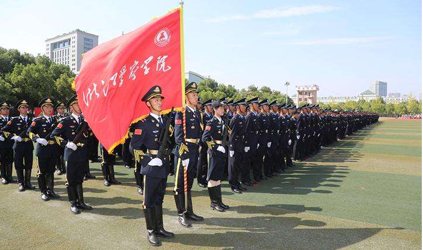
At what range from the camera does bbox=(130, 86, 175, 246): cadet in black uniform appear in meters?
4.73

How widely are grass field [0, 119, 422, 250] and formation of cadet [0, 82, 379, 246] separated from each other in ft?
1.09

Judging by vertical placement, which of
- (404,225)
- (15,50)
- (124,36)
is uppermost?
(15,50)

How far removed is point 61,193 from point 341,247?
632 centimetres

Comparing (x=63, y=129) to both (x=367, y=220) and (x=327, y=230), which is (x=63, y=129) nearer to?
(x=327, y=230)

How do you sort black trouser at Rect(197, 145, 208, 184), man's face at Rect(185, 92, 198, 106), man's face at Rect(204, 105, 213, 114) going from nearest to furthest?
man's face at Rect(185, 92, 198, 106)
black trouser at Rect(197, 145, 208, 184)
man's face at Rect(204, 105, 213, 114)

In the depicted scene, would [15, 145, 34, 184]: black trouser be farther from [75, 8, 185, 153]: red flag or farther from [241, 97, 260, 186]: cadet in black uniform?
[241, 97, 260, 186]: cadet in black uniform

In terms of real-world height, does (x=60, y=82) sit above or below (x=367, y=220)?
above

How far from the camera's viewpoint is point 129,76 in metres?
4.93

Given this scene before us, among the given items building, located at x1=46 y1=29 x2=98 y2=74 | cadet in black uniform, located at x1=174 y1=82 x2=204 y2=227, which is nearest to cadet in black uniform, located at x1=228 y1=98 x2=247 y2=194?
cadet in black uniform, located at x1=174 y1=82 x2=204 y2=227

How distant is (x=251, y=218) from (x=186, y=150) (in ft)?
5.77

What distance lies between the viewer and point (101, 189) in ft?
26.1

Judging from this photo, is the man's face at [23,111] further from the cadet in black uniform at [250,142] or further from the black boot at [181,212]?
the cadet in black uniform at [250,142]

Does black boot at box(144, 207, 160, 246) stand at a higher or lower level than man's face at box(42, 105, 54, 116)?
lower

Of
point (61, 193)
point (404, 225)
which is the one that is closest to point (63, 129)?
point (61, 193)
